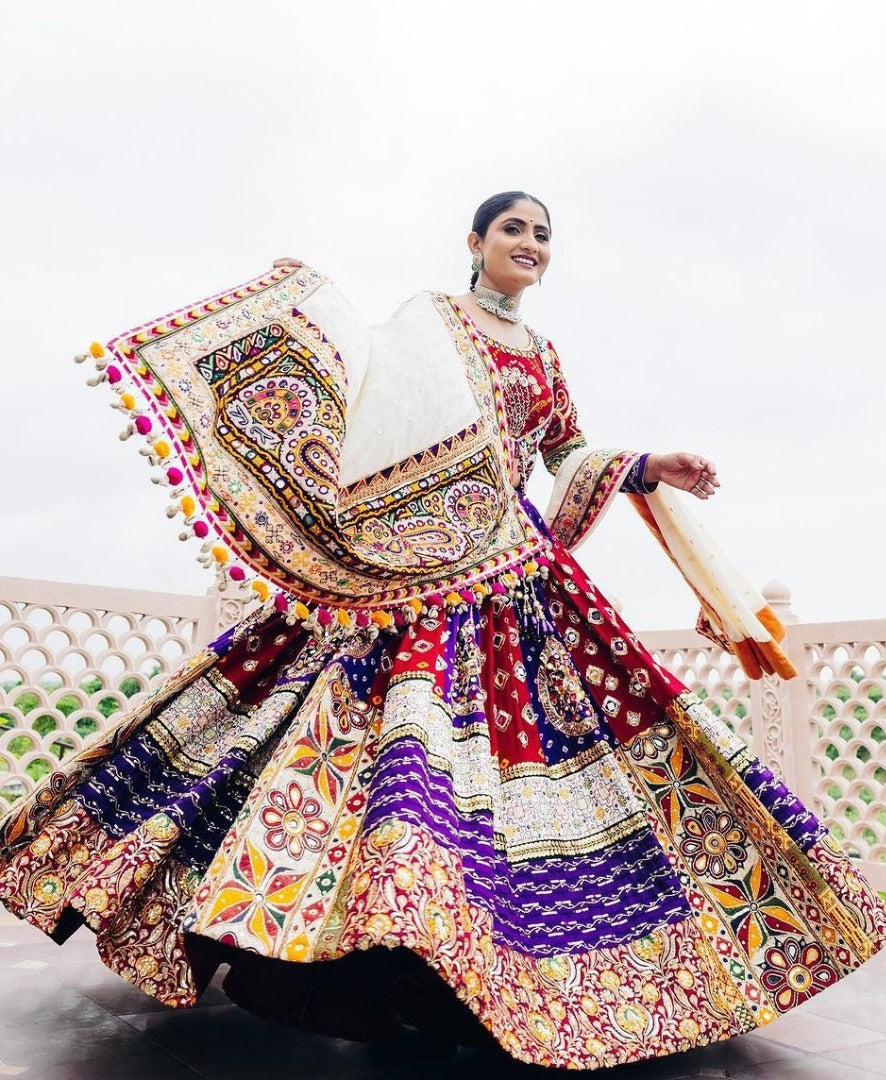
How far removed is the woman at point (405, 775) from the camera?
5.98ft

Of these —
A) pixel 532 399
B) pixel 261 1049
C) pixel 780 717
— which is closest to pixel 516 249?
pixel 532 399

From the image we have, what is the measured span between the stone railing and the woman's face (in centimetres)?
239

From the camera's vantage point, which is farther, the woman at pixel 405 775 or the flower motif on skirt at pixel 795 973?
the flower motif on skirt at pixel 795 973

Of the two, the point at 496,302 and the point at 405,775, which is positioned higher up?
the point at 496,302

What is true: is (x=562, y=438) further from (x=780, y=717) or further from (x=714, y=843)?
(x=780, y=717)

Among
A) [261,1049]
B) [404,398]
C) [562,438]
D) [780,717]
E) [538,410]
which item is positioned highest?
[404,398]

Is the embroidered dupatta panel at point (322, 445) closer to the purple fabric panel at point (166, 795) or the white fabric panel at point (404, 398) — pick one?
the white fabric panel at point (404, 398)

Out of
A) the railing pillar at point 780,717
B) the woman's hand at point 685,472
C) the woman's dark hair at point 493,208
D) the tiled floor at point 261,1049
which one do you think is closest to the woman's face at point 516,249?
the woman's dark hair at point 493,208

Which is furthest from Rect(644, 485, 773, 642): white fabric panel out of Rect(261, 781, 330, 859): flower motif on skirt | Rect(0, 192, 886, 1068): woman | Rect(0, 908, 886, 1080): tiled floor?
Rect(261, 781, 330, 859): flower motif on skirt

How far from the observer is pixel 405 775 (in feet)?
6.02

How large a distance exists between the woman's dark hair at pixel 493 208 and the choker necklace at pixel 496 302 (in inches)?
2.6

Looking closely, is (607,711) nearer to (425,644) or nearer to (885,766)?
(425,644)

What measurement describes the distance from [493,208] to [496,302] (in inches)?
9.6

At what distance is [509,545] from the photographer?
2441 millimetres
